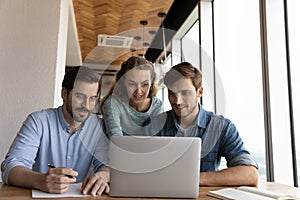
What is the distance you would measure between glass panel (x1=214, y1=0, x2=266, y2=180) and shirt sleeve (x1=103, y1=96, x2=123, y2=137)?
89 cm

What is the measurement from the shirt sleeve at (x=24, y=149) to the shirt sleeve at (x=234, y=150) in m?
0.85

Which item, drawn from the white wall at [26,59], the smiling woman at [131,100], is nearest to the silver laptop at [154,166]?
the smiling woman at [131,100]

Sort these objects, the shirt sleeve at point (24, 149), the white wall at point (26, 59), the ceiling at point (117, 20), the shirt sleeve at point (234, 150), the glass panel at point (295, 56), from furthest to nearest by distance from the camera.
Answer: the ceiling at point (117, 20)
the white wall at point (26, 59)
the glass panel at point (295, 56)
the shirt sleeve at point (234, 150)
the shirt sleeve at point (24, 149)

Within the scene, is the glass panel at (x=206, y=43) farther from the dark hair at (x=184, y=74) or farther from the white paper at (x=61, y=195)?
the white paper at (x=61, y=195)

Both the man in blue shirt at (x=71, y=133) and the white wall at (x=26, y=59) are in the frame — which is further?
the white wall at (x=26, y=59)

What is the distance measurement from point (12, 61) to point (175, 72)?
4.30ft

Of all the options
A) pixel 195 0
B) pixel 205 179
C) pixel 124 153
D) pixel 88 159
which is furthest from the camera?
pixel 195 0

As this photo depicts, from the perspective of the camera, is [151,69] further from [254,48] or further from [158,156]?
[254,48]

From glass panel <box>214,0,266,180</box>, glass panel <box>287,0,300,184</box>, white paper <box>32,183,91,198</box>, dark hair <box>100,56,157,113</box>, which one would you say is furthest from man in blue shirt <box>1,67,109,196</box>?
glass panel <box>287,0,300,184</box>

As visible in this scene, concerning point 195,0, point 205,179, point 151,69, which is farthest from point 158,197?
point 195,0

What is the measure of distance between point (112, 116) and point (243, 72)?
4.61ft

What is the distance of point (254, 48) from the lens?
2.34 metres

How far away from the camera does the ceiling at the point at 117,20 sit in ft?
12.3

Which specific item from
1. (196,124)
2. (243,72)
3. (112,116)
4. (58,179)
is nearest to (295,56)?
(243,72)
